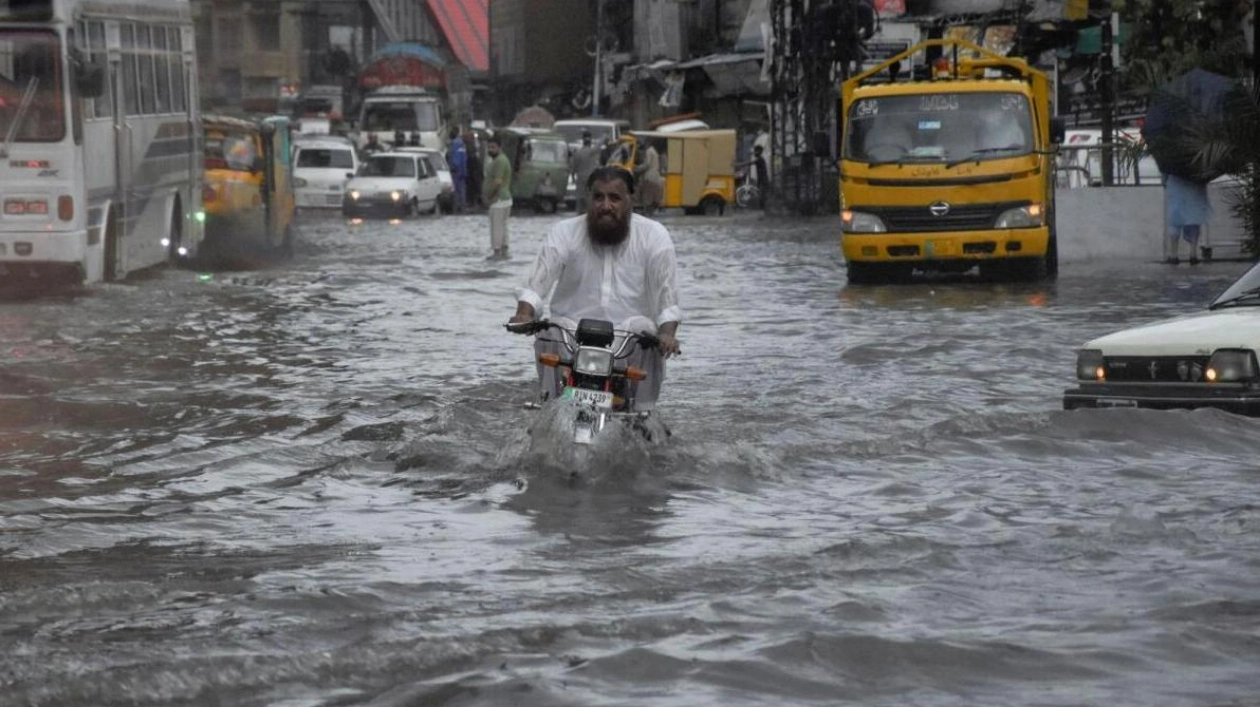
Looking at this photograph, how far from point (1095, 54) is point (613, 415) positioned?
90.6 feet

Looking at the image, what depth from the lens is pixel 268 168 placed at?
31.1 meters

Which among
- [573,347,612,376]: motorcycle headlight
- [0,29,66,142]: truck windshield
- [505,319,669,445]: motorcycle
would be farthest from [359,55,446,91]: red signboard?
[573,347,612,376]: motorcycle headlight

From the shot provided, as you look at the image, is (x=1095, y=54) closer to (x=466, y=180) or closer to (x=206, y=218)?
(x=206, y=218)

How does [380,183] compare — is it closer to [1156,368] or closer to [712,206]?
[712,206]

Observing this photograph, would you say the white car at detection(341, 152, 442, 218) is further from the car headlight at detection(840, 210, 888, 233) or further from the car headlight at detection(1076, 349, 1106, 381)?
the car headlight at detection(1076, 349, 1106, 381)

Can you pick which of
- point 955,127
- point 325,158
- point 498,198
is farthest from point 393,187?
point 955,127

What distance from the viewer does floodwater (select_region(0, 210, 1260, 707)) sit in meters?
6.21

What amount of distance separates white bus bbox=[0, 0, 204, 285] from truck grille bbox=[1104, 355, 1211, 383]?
12465 millimetres

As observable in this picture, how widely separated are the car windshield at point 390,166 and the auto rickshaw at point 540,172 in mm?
3878

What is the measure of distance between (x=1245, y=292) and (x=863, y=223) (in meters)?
11.4

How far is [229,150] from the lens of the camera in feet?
101

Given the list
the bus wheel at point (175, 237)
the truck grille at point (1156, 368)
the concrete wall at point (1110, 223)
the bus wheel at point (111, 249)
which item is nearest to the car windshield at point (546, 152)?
the bus wheel at point (175, 237)

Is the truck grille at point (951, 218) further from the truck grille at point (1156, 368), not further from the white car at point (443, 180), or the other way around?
the white car at point (443, 180)

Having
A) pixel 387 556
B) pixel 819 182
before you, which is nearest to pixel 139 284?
pixel 387 556
